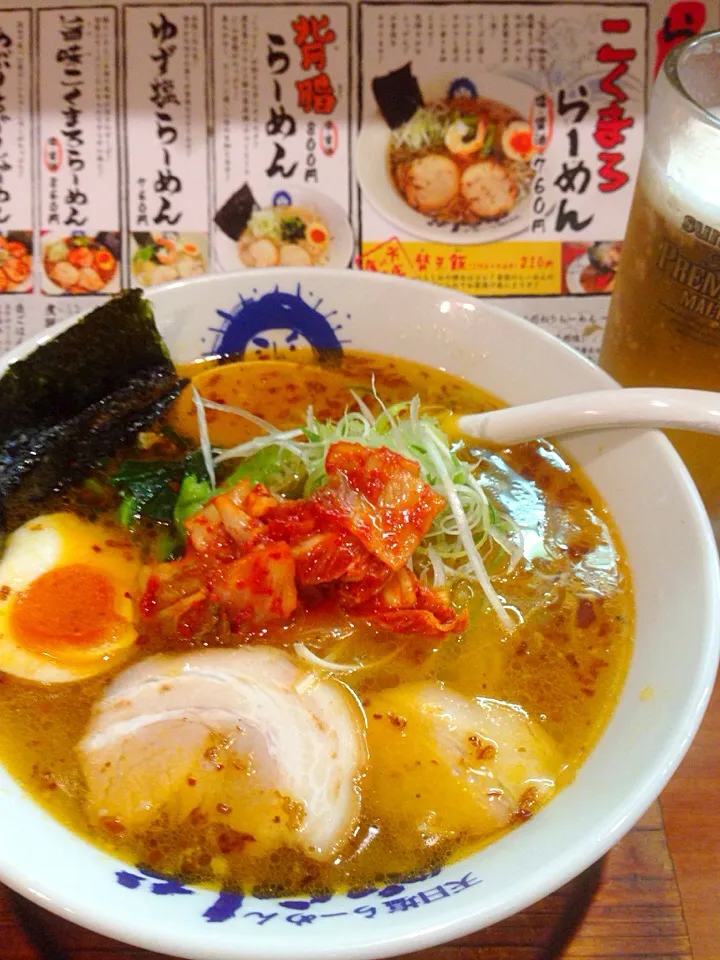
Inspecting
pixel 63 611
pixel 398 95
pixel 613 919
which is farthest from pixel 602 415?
pixel 398 95

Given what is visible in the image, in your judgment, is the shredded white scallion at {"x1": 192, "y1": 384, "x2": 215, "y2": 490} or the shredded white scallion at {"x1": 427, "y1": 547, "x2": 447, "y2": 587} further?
the shredded white scallion at {"x1": 192, "y1": 384, "x2": 215, "y2": 490}

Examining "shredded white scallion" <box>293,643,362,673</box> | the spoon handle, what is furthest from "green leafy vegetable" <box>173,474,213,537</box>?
the spoon handle

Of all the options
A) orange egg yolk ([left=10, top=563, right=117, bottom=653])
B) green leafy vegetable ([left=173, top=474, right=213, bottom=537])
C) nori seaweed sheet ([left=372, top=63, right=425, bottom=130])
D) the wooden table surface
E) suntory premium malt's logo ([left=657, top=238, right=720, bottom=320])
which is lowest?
the wooden table surface

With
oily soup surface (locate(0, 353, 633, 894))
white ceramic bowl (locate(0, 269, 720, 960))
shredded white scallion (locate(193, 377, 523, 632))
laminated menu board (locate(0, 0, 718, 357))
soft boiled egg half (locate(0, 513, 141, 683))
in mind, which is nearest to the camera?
white ceramic bowl (locate(0, 269, 720, 960))

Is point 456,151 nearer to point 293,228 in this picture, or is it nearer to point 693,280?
point 293,228

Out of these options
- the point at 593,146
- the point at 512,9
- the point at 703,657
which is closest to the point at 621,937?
the point at 703,657

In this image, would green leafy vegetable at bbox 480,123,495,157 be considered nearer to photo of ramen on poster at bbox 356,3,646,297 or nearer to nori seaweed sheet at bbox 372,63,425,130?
photo of ramen on poster at bbox 356,3,646,297
